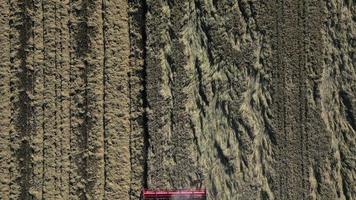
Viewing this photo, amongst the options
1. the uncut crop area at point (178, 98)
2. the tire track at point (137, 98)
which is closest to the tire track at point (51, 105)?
the uncut crop area at point (178, 98)

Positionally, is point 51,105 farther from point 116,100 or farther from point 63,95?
point 116,100

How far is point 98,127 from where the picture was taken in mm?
1948

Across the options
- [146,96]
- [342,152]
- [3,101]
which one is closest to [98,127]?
[146,96]

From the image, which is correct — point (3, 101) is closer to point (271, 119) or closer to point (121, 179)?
point (121, 179)

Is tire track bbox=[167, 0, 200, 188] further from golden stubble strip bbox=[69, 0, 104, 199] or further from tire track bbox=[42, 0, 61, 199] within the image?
tire track bbox=[42, 0, 61, 199]

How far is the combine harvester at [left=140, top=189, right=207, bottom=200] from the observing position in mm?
1958

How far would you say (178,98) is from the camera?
196 cm

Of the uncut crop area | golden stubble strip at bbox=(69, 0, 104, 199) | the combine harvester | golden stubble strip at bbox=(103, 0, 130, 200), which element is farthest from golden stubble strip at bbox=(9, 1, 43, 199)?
the combine harvester

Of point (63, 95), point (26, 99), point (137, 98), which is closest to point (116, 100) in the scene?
point (137, 98)

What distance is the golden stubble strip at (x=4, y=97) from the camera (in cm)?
189

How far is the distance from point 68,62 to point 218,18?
20.9 inches

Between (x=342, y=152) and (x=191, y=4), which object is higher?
(x=191, y=4)

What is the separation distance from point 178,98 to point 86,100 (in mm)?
311

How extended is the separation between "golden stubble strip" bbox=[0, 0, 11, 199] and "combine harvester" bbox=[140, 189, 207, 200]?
0.47 metres
